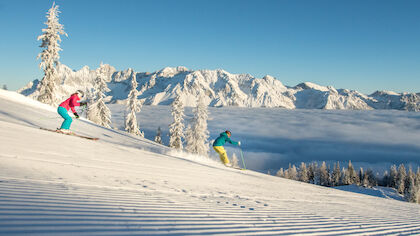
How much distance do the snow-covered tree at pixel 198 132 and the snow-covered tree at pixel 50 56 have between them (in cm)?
2198

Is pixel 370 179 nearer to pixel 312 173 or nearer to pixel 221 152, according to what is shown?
pixel 312 173

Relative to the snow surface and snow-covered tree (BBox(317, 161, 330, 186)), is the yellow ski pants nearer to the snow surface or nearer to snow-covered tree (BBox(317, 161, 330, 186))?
the snow surface

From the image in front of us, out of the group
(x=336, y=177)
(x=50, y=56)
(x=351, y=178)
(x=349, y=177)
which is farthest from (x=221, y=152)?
(x=336, y=177)

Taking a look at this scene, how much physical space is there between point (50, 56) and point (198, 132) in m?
25.4

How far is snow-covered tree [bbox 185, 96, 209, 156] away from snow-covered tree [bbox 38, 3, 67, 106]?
22.0 metres

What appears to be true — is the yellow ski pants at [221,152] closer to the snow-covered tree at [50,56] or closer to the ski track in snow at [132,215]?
the ski track in snow at [132,215]

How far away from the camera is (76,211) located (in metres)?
3.58

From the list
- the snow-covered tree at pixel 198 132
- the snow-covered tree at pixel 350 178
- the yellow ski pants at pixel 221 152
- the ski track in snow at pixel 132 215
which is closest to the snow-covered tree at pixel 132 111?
the snow-covered tree at pixel 198 132

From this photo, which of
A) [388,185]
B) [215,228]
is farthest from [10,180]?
[388,185]

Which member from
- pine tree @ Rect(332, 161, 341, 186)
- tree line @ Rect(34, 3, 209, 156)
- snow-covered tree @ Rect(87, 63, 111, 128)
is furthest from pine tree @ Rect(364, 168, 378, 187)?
snow-covered tree @ Rect(87, 63, 111, 128)

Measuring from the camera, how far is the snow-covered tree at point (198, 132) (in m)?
47.4

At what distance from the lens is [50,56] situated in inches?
1394

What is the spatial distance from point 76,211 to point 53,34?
3909 centimetres

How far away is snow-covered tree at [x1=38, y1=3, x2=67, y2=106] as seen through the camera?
35.2 meters
